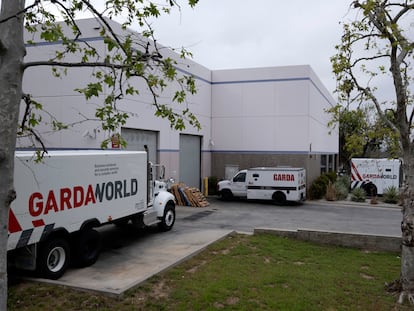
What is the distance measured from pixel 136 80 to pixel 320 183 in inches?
506

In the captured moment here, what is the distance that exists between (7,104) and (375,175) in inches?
974

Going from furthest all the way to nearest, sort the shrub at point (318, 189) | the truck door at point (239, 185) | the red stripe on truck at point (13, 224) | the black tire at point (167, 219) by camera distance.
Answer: the shrub at point (318, 189), the truck door at point (239, 185), the black tire at point (167, 219), the red stripe on truck at point (13, 224)

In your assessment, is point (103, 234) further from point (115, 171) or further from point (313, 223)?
point (313, 223)

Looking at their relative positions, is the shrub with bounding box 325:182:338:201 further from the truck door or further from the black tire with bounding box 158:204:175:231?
the black tire with bounding box 158:204:175:231

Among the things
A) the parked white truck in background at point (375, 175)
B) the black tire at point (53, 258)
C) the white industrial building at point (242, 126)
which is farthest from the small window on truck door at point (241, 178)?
the black tire at point (53, 258)

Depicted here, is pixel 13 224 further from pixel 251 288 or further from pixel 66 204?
pixel 251 288

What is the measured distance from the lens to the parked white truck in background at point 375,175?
946 inches

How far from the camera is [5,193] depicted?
11.5ft

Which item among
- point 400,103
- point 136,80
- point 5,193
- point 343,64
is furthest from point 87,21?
point 5,193

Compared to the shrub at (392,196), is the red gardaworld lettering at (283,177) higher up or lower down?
higher up

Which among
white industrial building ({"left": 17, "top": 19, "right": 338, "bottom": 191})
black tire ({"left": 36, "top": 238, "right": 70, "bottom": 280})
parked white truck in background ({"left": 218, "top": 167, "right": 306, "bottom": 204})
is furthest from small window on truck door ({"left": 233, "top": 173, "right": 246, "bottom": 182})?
black tire ({"left": 36, "top": 238, "right": 70, "bottom": 280})

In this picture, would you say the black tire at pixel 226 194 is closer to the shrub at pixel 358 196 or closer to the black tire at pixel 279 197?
the black tire at pixel 279 197

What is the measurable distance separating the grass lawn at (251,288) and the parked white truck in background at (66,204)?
0.76 metres

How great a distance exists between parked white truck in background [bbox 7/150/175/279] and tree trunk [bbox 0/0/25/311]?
7.34 ft
